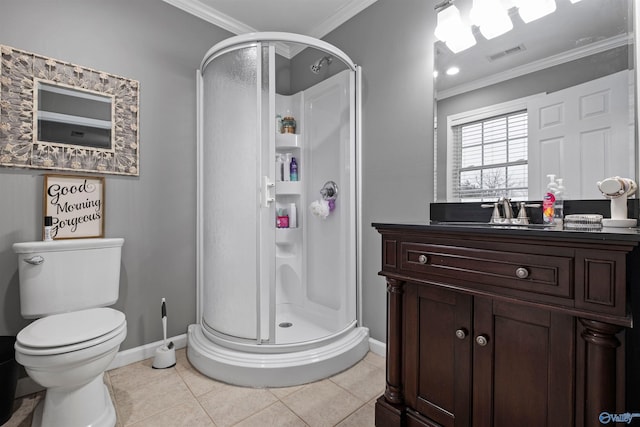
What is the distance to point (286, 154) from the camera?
252 centimetres

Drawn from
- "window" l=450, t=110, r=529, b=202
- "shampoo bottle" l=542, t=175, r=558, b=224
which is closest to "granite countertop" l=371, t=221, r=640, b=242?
"shampoo bottle" l=542, t=175, r=558, b=224

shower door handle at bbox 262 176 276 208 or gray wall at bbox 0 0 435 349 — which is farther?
shower door handle at bbox 262 176 276 208

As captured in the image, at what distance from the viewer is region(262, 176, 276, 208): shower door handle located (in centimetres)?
181

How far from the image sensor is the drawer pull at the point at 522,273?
0.91 m

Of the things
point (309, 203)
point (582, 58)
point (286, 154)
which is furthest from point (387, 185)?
point (582, 58)

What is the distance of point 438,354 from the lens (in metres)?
1.18

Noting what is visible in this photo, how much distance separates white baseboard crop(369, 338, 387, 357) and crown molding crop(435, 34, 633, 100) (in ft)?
5.29

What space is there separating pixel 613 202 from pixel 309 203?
182 centimetres

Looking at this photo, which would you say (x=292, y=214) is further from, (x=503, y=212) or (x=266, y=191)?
(x=503, y=212)

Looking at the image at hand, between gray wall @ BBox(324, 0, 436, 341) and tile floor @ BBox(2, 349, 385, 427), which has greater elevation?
gray wall @ BBox(324, 0, 436, 341)

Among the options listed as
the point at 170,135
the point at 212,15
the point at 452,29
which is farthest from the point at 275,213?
the point at 212,15

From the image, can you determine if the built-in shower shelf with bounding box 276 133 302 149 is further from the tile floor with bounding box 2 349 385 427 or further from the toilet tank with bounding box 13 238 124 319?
the tile floor with bounding box 2 349 385 427

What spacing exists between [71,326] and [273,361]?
0.97 metres

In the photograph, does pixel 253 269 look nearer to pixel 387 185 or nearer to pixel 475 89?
pixel 387 185
